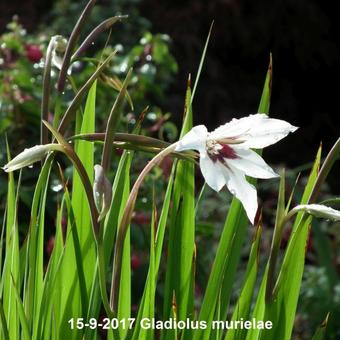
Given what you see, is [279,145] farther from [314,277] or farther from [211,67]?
[314,277]

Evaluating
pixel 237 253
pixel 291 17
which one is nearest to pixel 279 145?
pixel 291 17

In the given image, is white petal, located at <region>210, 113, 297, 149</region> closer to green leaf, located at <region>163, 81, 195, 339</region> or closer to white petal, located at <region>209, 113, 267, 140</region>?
white petal, located at <region>209, 113, 267, 140</region>

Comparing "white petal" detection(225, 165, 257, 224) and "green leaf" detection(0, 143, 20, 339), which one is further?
"green leaf" detection(0, 143, 20, 339)

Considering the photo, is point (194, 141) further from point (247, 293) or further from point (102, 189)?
point (247, 293)

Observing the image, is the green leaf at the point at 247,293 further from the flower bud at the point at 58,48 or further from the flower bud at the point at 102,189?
the flower bud at the point at 58,48

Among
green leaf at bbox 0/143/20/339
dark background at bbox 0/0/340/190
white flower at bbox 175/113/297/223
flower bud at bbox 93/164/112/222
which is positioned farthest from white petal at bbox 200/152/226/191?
dark background at bbox 0/0/340/190

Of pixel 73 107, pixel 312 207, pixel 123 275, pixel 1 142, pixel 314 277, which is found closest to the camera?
pixel 312 207
